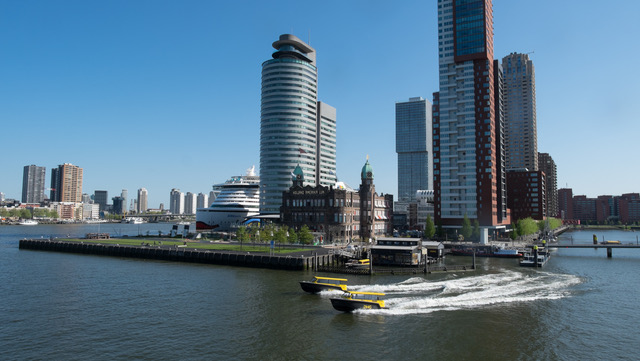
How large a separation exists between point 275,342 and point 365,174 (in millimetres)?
121333

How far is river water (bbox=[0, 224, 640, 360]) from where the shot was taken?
45.5 metres

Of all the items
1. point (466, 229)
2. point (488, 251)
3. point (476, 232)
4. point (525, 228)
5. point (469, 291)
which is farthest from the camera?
point (525, 228)

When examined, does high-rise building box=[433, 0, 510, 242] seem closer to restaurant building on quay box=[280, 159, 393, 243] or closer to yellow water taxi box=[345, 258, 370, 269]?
restaurant building on quay box=[280, 159, 393, 243]

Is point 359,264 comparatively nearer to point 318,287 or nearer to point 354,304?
point 318,287

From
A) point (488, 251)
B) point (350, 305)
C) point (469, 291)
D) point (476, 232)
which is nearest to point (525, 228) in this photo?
point (476, 232)

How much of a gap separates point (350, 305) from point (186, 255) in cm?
6926

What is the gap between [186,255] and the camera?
11712 cm

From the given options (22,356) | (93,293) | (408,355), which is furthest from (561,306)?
(93,293)

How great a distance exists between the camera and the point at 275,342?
47.9 m

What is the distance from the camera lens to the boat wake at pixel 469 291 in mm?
64175

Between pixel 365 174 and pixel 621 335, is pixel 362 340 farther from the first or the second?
pixel 365 174

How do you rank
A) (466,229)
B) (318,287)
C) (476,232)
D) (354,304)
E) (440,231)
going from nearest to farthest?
(354,304) → (318,287) → (466,229) → (476,232) → (440,231)

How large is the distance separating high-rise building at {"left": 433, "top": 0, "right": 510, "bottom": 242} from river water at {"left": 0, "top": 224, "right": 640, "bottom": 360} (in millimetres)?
85730

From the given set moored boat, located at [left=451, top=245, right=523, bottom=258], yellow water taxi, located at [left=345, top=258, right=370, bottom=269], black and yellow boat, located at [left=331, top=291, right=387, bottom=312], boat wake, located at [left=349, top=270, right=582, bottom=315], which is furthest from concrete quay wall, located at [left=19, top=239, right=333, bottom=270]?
moored boat, located at [left=451, top=245, right=523, bottom=258]
